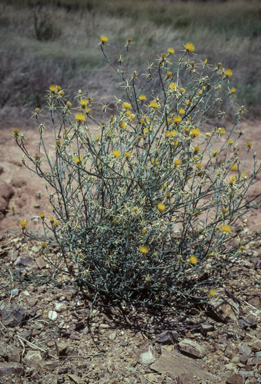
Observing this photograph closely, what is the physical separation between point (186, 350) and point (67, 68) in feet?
19.1

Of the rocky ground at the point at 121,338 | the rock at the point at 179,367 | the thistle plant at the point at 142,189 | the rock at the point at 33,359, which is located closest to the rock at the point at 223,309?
the rocky ground at the point at 121,338

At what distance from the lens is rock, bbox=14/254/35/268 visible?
8.65 feet

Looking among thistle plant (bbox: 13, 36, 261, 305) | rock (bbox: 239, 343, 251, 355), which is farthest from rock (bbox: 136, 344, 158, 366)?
rock (bbox: 239, 343, 251, 355)

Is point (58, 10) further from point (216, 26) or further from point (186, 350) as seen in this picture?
point (186, 350)

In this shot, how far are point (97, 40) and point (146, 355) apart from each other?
855 centimetres

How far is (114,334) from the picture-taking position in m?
2.12

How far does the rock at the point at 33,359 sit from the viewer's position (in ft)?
6.16

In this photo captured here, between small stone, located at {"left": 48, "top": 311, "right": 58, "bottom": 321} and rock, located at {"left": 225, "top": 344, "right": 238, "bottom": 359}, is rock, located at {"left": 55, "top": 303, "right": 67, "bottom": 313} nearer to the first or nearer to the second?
small stone, located at {"left": 48, "top": 311, "right": 58, "bottom": 321}

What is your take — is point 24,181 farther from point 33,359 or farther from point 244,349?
point 244,349

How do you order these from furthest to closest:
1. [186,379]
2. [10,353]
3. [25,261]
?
[25,261]
[10,353]
[186,379]

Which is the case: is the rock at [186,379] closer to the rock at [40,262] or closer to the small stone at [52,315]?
the small stone at [52,315]

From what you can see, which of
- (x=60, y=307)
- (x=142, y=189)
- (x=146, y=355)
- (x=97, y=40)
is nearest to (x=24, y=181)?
(x=60, y=307)

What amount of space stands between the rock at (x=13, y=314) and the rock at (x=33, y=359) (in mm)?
260

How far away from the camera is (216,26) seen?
1073 centimetres
